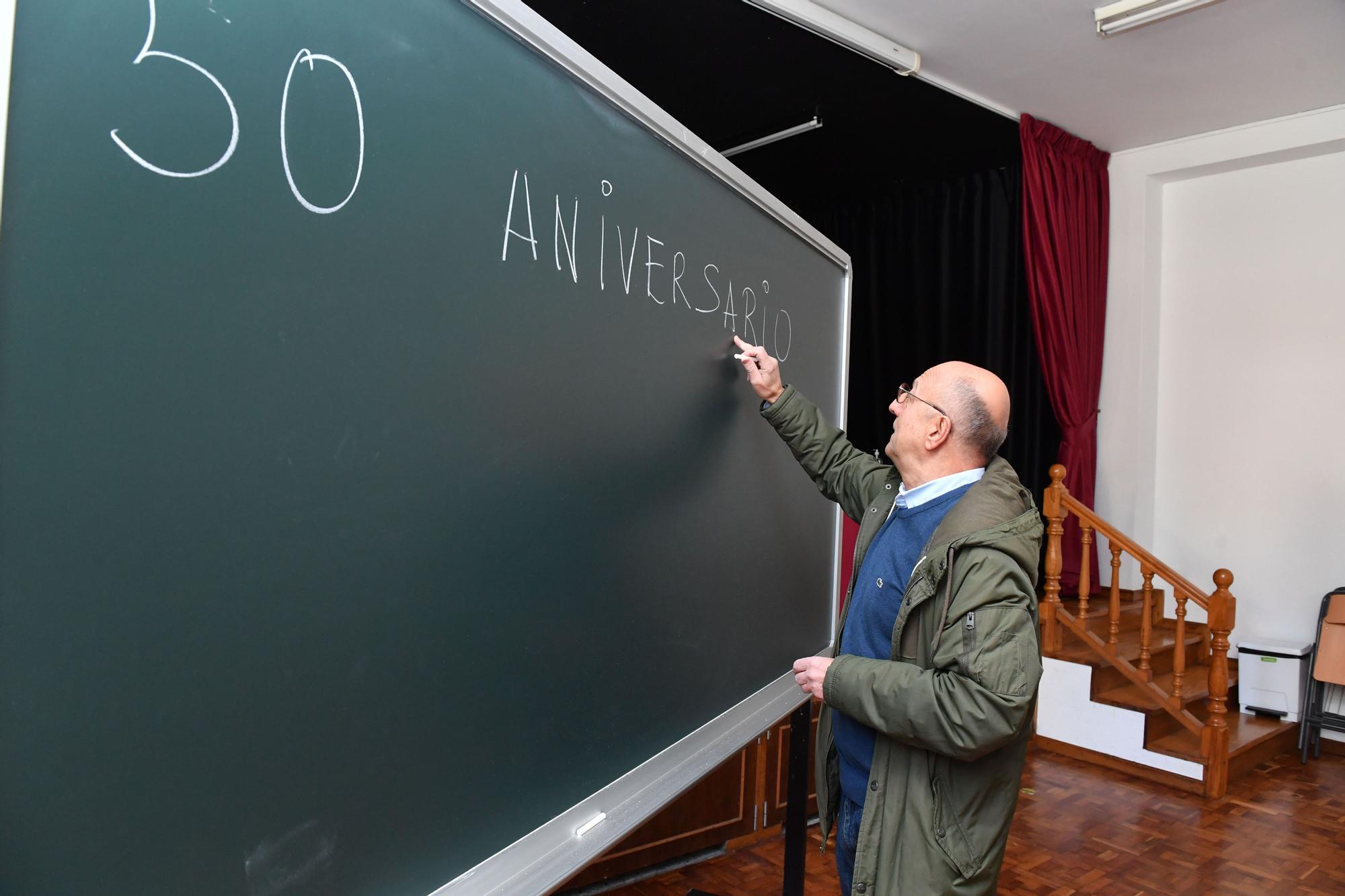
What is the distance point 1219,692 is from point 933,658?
339cm

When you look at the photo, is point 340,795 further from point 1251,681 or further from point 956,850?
point 1251,681

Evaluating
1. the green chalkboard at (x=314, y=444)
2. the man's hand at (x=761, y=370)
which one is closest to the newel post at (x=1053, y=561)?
the man's hand at (x=761, y=370)

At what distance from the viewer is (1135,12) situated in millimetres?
3545

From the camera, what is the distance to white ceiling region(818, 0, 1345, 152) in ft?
12.0

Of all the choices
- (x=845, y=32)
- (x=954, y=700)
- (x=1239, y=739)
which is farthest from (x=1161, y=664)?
(x=954, y=700)

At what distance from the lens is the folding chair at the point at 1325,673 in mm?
4145

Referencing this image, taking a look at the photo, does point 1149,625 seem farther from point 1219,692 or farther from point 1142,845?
point 1142,845

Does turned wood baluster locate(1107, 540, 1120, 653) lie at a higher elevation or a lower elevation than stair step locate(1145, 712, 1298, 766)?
higher

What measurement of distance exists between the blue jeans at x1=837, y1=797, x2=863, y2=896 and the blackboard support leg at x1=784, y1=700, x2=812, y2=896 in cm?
34

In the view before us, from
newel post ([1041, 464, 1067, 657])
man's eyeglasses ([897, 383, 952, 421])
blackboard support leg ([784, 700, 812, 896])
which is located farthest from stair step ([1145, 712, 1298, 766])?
man's eyeglasses ([897, 383, 952, 421])

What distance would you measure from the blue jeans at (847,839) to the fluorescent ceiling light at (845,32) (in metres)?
3.05

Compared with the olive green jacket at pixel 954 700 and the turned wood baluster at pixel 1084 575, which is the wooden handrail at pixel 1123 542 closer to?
the turned wood baluster at pixel 1084 575

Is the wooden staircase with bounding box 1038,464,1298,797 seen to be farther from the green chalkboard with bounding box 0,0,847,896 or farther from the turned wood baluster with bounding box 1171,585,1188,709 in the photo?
the green chalkboard with bounding box 0,0,847,896

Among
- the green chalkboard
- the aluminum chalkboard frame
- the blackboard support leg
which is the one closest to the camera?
the green chalkboard
